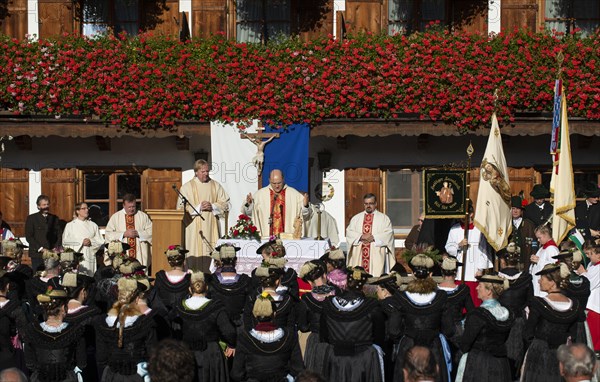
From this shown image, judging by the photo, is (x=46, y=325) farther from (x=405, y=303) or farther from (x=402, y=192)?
(x=402, y=192)

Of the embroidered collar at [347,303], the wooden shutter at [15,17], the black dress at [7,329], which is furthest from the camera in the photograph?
the wooden shutter at [15,17]

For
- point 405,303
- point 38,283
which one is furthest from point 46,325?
point 405,303

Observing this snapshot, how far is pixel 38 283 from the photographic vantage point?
13508 millimetres

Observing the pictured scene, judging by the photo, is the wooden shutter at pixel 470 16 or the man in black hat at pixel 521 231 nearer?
the man in black hat at pixel 521 231

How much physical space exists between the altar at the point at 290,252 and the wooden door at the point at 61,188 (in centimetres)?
634

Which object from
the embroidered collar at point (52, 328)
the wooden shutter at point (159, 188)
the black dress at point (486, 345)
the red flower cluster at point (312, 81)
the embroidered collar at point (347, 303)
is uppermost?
the red flower cluster at point (312, 81)

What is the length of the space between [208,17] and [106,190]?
413 centimetres

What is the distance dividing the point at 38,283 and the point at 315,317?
3623mm

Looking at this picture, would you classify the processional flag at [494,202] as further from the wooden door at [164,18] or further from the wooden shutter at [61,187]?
the wooden shutter at [61,187]

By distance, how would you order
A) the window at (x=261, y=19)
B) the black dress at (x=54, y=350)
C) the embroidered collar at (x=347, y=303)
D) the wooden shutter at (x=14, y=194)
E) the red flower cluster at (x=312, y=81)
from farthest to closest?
the window at (x=261, y=19)
the wooden shutter at (x=14, y=194)
the red flower cluster at (x=312, y=81)
the embroidered collar at (x=347, y=303)
the black dress at (x=54, y=350)

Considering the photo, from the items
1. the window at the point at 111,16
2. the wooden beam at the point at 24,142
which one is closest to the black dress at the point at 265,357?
the wooden beam at the point at 24,142

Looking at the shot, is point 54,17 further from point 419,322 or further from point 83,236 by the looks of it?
point 419,322

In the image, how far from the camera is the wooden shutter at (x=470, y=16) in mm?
23391

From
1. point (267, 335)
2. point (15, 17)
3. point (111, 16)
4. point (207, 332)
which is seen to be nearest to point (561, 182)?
point (207, 332)
